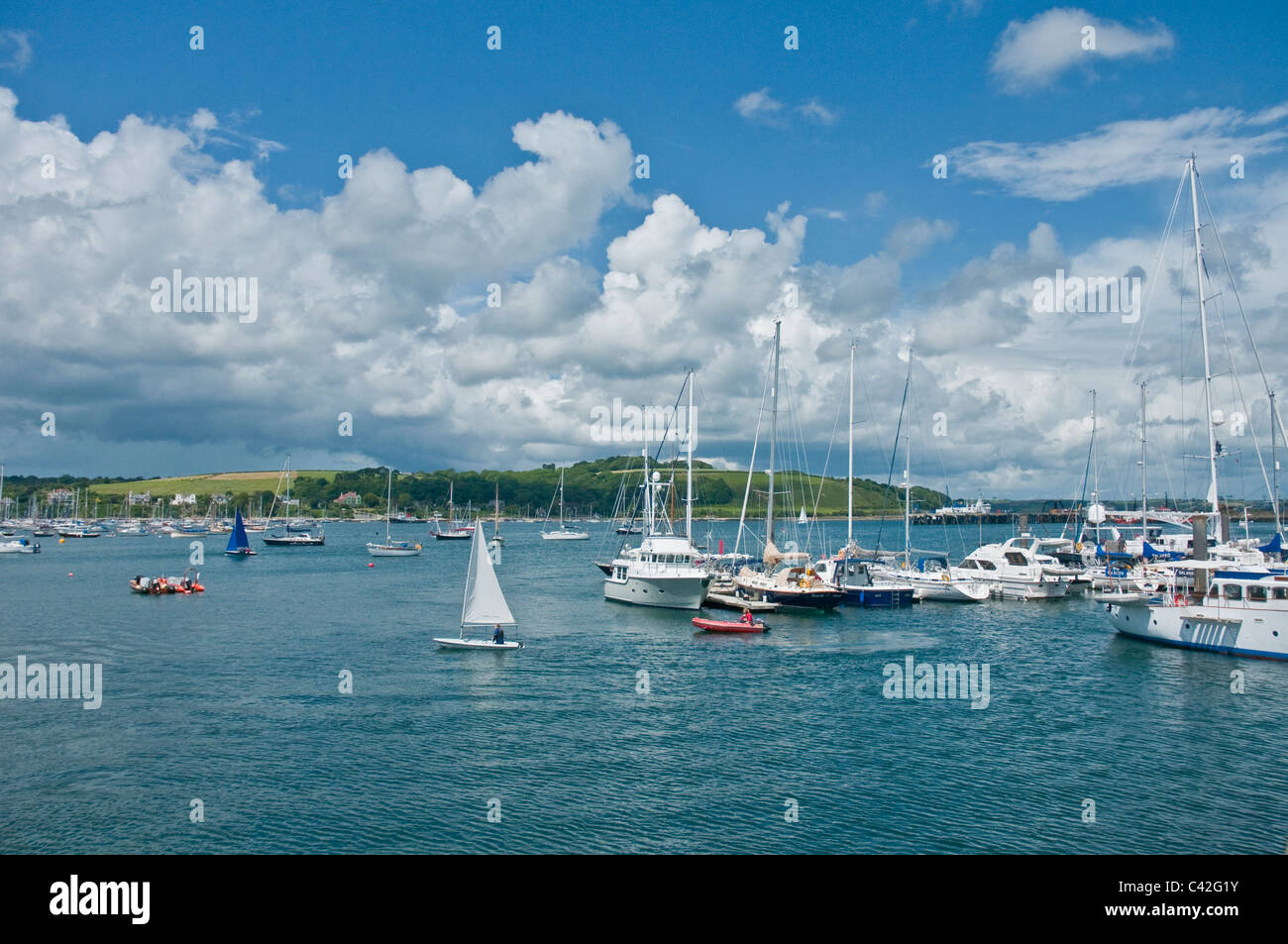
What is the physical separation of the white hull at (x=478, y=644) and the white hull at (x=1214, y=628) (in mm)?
38261

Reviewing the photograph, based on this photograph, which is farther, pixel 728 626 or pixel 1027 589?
pixel 1027 589

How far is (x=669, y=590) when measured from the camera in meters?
68.0

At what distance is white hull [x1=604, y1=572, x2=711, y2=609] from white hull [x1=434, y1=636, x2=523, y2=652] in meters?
18.6

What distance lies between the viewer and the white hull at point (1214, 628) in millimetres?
46219

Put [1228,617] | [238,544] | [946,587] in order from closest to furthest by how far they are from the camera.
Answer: [1228,617] < [946,587] < [238,544]

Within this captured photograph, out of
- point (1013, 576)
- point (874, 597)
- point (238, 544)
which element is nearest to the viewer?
point (874, 597)

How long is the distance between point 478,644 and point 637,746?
67.8ft

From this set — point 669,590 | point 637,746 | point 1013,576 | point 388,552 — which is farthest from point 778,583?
point 388,552

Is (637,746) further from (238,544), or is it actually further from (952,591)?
(238,544)

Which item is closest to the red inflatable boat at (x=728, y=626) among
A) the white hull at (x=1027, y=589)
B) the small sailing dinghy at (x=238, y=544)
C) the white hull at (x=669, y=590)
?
the white hull at (x=669, y=590)

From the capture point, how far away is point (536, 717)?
35656mm

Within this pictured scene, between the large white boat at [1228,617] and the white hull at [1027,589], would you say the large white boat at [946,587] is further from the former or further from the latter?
the large white boat at [1228,617]
